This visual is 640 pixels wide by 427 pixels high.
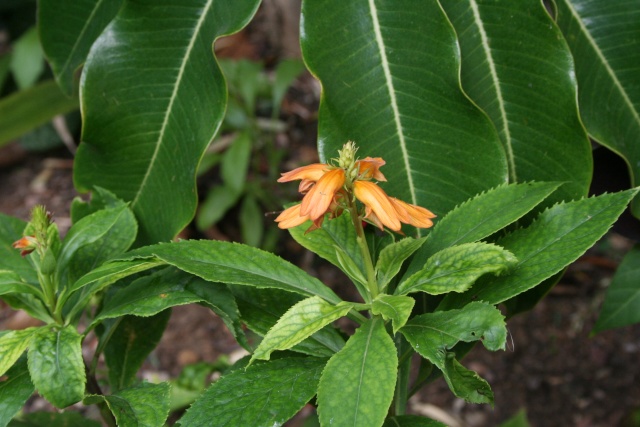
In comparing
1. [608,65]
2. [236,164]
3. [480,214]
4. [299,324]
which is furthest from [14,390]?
[236,164]

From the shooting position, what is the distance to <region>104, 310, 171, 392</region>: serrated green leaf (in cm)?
101

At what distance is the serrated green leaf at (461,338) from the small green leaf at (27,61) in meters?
2.06

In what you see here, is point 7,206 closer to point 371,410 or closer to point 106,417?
point 106,417

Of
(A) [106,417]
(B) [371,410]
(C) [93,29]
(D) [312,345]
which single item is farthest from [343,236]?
(C) [93,29]

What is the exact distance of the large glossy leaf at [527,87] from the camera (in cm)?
96

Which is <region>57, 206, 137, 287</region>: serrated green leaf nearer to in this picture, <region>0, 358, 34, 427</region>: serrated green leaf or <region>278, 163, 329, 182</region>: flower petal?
<region>0, 358, 34, 427</region>: serrated green leaf

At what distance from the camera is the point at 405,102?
0.96m

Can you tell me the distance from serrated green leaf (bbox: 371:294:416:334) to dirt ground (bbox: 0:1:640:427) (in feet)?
4.36

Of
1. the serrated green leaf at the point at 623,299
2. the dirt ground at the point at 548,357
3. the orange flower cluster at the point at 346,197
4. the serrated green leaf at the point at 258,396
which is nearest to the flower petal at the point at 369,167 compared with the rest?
the orange flower cluster at the point at 346,197

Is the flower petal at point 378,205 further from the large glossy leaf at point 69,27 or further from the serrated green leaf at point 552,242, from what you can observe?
the large glossy leaf at point 69,27

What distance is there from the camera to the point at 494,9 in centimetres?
101

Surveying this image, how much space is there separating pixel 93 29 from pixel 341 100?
475 millimetres

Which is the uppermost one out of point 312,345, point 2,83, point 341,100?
point 341,100

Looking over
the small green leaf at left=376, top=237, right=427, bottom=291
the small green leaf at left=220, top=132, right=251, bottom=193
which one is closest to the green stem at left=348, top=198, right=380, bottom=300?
the small green leaf at left=376, top=237, right=427, bottom=291
